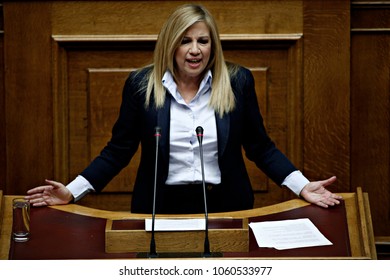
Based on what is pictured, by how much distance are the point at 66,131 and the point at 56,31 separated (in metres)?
0.45

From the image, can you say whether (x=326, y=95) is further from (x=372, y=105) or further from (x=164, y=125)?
(x=164, y=125)

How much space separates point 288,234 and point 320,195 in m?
0.34

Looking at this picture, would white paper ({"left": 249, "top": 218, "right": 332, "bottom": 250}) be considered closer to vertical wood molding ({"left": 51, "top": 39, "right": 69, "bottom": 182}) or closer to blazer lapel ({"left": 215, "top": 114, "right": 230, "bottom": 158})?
blazer lapel ({"left": 215, "top": 114, "right": 230, "bottom": 158})

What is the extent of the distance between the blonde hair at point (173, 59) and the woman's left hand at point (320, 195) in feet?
1.32

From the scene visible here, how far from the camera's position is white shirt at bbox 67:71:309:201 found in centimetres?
283

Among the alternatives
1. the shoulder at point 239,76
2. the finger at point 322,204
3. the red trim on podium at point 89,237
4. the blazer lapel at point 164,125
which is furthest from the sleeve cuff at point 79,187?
the finger at point 322,204

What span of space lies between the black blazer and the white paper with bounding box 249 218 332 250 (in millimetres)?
407

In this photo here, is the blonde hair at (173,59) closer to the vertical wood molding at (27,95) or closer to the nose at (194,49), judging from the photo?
the nose at (194,49)

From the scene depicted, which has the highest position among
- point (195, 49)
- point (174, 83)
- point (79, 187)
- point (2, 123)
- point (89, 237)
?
point (195, 49)

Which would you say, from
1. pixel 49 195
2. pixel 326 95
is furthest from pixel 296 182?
pixel 326 95

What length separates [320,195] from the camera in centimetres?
261

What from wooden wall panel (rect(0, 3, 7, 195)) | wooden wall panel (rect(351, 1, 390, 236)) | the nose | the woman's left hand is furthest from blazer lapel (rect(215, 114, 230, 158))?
wooden wall panel (rect(0, 3, 7, 195))

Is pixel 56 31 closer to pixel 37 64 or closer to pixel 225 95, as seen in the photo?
pixel 37 64

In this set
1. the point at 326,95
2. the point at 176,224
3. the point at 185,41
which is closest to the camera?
the point at 176,224
